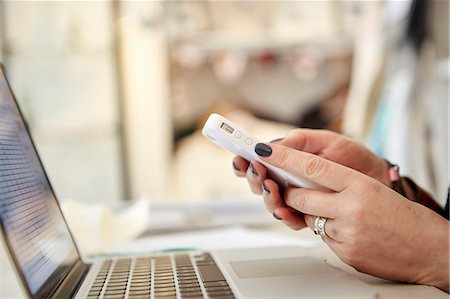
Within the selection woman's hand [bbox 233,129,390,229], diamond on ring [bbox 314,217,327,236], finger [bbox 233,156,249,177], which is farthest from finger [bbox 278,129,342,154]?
diamond on ring [bbox 314,217,327,236]

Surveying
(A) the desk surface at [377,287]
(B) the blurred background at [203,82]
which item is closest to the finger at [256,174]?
(A) the desk surface at [377,287]

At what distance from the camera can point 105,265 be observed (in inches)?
23.2

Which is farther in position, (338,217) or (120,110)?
(120,110)

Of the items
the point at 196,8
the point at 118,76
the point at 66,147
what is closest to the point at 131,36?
the point at 118,76

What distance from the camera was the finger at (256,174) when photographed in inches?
20.9

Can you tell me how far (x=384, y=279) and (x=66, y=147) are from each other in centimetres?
134

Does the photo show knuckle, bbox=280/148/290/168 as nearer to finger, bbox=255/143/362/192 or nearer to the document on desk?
finger, bbox=255/143/362/192

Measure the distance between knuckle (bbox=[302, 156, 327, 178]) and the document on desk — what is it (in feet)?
0.97

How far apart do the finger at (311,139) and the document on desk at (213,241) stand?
0.43ft

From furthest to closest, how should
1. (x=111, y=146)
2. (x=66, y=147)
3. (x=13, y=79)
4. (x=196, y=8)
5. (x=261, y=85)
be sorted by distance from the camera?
(x=261, y=85)
(x=196, y=8)
(x=111, y=146)
(x=66, y=147)
(x=13, y=79)

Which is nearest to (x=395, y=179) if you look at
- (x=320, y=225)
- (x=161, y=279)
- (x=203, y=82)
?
(x=320, y=225)

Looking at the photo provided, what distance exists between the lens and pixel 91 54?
1721 mm

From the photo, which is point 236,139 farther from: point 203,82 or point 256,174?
point 203,82

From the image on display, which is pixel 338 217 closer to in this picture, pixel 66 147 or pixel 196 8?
pixel 66 147
